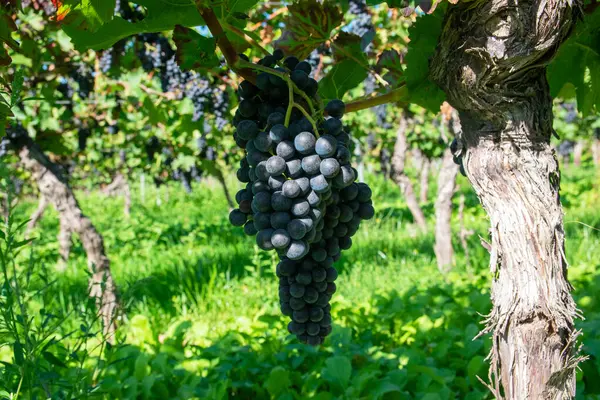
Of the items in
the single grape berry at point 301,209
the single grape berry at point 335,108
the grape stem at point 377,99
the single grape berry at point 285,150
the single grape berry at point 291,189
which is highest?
the grape stem at point 377,99

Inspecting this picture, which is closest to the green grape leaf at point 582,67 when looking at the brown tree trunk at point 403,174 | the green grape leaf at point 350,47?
the green grape leaf at point 350,47

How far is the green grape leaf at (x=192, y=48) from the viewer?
1.11 metres

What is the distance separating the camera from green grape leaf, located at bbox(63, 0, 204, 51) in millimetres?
1120

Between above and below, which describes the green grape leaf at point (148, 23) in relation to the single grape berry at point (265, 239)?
above

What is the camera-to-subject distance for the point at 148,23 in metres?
1.14

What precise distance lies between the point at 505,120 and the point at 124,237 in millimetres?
7600

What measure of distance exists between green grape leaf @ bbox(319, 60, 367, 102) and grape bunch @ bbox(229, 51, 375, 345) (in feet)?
1.16

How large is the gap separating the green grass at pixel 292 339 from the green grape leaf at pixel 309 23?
689 millimetres

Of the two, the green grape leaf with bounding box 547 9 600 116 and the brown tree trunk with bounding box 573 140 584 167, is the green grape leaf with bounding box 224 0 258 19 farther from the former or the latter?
the brown tree trunk with bounding box 573 140 584 167

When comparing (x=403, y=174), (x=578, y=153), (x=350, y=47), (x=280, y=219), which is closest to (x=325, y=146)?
(x=280, y=219)

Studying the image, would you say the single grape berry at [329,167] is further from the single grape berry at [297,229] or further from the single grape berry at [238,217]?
the single grape berry at [238,217]

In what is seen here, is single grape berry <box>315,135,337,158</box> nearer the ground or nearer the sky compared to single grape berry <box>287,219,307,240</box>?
nearer the sky

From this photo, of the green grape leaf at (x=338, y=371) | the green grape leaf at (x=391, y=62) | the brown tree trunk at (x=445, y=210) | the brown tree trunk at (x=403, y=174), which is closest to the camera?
the green grape leaf at (x=391, y=62)

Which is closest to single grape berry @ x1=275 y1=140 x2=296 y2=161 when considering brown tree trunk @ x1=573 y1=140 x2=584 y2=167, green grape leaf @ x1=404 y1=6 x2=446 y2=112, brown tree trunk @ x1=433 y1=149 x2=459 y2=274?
green grape leaf @ x1=404 y1=6 x2=446 y2=112
